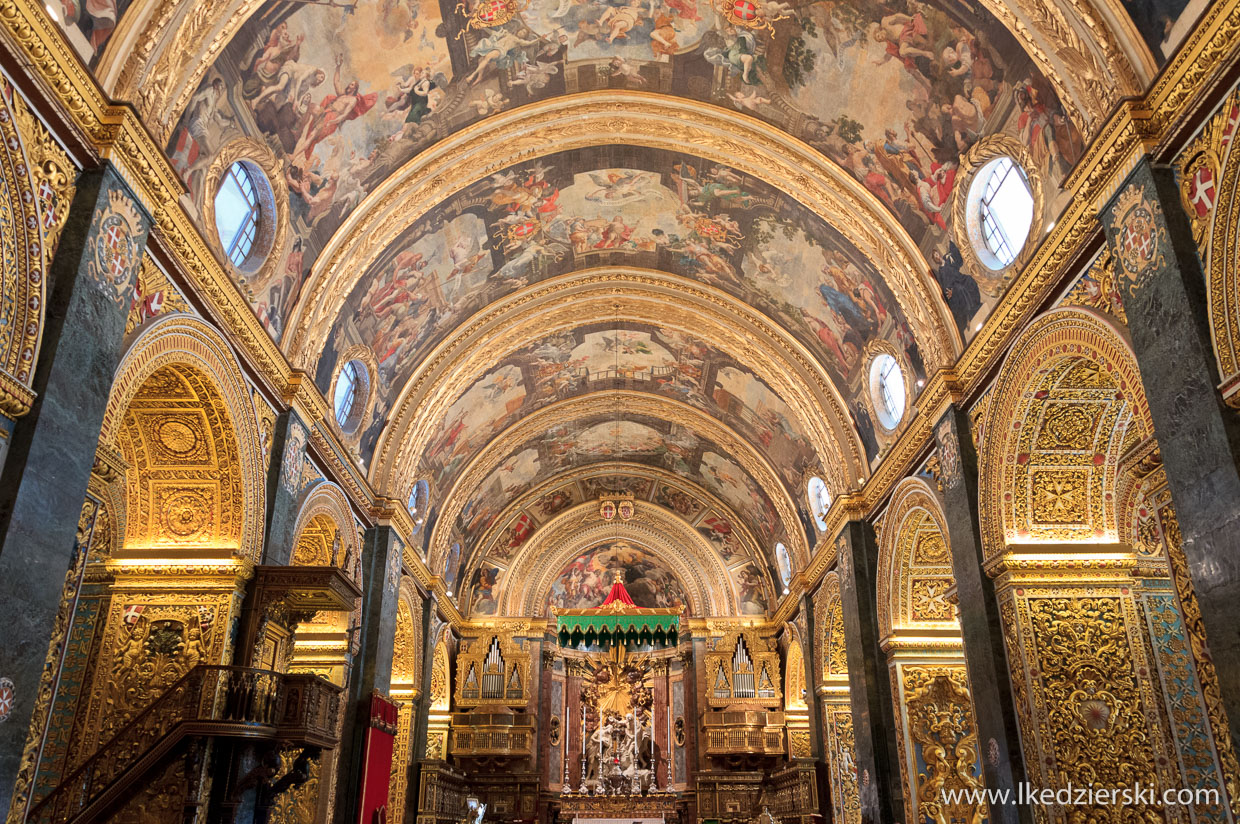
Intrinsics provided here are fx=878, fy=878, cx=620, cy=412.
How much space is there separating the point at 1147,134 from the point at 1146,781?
7459 mm

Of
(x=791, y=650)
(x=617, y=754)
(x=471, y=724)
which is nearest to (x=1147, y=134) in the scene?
(x=791, y=650)

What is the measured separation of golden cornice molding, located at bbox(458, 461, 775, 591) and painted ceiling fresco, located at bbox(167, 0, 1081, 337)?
14.2m

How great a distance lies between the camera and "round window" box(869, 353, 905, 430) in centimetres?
1658

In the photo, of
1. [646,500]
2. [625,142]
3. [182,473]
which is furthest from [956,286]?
[646,500]

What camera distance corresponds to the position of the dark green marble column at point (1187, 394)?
283 inches

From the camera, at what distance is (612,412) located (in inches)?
1021

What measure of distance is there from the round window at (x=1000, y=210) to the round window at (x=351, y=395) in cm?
1109

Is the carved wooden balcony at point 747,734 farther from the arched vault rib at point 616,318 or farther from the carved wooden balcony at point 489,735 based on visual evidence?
the arched vault rib at point 616,318

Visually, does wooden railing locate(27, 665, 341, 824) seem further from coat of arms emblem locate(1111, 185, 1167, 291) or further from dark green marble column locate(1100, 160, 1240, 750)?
coat of arms emblem locate(1111, 185, 1167, 291)

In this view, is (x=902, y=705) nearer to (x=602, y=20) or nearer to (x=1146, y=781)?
(x=1146, y=781)

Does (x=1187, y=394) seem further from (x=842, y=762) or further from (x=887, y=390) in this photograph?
(x=842, y=762)

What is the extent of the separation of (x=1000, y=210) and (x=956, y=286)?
1454 mm

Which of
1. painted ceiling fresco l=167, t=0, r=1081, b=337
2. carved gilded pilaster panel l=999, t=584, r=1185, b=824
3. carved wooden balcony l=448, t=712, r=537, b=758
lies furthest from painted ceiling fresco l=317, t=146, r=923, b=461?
carved wooden balcony l=448, t=712, r=537, b=758

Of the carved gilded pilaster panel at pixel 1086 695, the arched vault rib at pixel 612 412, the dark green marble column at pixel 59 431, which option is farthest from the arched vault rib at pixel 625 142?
the arched vault rib at pixel 612 412
